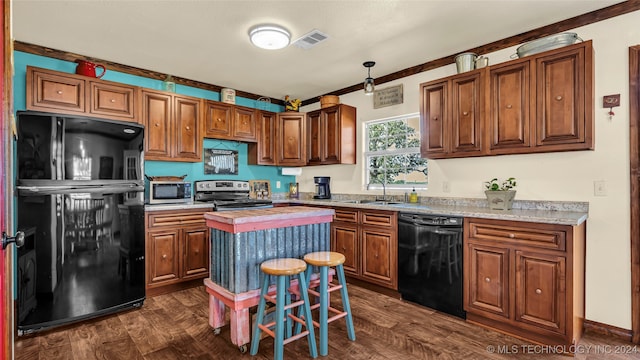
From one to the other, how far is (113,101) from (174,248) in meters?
1.63

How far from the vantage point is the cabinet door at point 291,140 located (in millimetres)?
4711

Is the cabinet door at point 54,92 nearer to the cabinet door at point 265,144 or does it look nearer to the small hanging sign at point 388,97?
the cabinet door at point 265,144

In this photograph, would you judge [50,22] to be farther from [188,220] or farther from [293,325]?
[293,325]

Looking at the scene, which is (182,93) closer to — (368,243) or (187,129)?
(187,129)

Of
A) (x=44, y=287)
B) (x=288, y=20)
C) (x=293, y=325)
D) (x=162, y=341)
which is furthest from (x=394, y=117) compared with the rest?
(x=44, y=287)

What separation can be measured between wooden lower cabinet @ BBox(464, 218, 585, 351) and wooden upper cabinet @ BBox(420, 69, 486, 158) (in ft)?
2.53

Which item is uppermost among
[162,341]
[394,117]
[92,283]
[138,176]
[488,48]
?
[488,48]

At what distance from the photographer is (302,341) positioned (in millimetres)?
2354

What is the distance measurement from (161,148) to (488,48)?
11.6 feet

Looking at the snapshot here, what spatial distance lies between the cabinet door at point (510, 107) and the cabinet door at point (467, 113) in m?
0.11

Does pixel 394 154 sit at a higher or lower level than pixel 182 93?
lower

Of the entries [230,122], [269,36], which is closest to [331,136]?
[230,122]

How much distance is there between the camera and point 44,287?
2.46m

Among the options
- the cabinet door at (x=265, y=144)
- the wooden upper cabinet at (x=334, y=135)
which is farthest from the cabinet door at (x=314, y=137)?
the cabinet door at (x=265, y=144)
